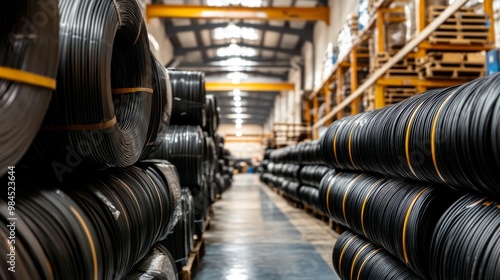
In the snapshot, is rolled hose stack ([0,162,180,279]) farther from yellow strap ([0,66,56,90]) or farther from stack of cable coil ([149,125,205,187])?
stack of cable coil ([149,125,205,187])

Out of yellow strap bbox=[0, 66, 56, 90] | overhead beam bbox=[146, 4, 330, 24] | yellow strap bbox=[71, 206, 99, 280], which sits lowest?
yellow strap bbox=[71, 206, 99, 280]

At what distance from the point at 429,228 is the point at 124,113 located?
1640 mm

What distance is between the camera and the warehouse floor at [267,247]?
193 inches

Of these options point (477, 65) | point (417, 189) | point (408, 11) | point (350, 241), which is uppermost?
point (408, 11)

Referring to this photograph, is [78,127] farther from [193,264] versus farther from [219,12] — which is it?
[219,12]

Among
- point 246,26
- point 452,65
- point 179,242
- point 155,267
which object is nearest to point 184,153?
point 179,242

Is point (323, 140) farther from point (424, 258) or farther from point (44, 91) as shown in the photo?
point (44, 91)

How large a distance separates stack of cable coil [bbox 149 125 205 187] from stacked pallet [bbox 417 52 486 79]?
3263 millimetres

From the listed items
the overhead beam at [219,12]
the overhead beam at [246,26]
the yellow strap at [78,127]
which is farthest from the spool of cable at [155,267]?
the overhead beam at [246,26]

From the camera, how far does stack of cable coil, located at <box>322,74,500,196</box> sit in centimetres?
182

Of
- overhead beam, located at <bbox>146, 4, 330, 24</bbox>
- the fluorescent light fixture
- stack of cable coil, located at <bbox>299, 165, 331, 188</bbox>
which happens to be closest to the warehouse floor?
stack of cable coil, located at <bbox>299, 165, 331, 188</bbox>

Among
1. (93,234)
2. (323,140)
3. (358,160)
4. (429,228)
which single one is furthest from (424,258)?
(323,140)

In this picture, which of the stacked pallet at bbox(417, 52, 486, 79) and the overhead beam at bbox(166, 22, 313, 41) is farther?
the overhead beam at bbox(166, 22, 313, 41)

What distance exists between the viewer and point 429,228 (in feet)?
7.87
